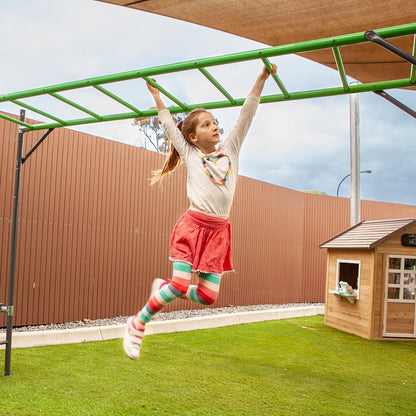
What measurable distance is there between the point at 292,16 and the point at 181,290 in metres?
2.48

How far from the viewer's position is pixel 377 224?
27.4ft

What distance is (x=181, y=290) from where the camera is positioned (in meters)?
2.17

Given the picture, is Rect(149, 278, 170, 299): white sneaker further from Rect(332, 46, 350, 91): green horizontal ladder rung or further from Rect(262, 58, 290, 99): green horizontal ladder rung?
Rect(332, 46, 350, 91): green horizontal ladder rung

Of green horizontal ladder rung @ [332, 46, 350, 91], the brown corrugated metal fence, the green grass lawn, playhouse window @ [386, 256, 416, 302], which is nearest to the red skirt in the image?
green horizontal ladder rung @ [332, 46, 350, 91]

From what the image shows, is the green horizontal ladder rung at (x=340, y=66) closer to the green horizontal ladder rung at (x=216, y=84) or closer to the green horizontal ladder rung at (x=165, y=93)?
the green horizontal ladder rung at (x=216, y=84)

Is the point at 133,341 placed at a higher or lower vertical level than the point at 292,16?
lower

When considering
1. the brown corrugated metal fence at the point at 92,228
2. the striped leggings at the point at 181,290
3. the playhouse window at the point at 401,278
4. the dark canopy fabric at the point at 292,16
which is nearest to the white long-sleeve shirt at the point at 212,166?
the striped leggings at the point at 181,290

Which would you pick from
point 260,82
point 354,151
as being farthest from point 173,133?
point 354,151

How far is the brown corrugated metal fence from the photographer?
21.8 feet

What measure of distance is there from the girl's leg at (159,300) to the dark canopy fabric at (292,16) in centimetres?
221

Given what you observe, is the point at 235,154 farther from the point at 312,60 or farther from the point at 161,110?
the point at 312,60

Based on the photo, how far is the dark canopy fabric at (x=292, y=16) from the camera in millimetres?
3458

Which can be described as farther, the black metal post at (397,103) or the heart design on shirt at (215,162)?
the black metal post at (397,103)

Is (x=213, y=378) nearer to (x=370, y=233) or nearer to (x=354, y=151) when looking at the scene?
(x=370, y=233)
